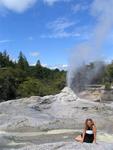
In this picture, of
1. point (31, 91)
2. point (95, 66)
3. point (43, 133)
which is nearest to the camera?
point (43, 133)

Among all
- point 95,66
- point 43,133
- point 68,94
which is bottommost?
point 43,133

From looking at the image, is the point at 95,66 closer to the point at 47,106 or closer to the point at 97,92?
the point at 97,92

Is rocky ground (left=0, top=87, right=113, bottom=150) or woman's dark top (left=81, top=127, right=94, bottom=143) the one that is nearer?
woman's dark top (left=81, top=127, right=94, bottom=143)

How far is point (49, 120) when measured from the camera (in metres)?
33.1

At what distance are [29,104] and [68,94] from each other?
168 inches

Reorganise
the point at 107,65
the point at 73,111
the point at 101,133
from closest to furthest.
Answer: the point at 101,133
the point at 73,111
the point at 107,65

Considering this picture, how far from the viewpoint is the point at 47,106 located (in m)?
39.7

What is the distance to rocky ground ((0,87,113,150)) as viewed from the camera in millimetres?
25278

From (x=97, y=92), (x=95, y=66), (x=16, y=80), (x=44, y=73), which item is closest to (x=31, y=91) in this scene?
(x=16, y=80)

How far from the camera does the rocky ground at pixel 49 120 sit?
82.9 feet

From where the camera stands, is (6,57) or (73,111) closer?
(73,111)

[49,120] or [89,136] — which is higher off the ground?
[89,136]

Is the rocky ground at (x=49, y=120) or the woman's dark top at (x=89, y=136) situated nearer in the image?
the woman's dark top at (x=89, y=136)

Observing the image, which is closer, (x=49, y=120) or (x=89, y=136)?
(x=89, y=136)
